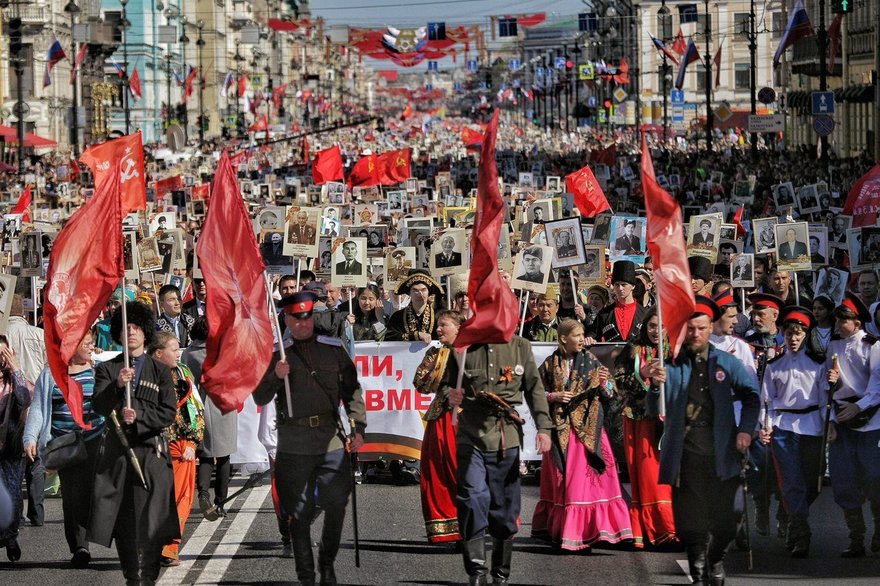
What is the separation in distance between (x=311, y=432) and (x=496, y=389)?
1.04 meters

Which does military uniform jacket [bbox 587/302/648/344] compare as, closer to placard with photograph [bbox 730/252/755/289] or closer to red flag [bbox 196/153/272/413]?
placard with photograph [bbox 730/252/755/289]

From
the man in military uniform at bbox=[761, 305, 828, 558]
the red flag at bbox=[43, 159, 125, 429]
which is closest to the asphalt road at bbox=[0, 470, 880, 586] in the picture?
the man in military uniform at bbox=[761, 305, 828, 558]

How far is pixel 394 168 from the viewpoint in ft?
129

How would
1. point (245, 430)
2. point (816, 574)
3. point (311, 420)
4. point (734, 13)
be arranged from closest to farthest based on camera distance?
point (311, 420) < point (816, 574) < point (245, 430) < point (734, 13)

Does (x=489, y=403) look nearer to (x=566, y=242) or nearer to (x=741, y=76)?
(x=566, y=242)

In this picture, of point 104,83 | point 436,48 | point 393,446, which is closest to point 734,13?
point 436,48

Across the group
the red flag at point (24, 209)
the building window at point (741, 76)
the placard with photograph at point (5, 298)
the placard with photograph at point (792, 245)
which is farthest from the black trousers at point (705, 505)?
the building window at point (741, 76)

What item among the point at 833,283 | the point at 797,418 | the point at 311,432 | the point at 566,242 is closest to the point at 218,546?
the point at 311,432

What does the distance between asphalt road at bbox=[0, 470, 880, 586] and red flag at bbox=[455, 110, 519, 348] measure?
1373 mm

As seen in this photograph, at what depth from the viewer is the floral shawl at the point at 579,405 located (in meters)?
9.82

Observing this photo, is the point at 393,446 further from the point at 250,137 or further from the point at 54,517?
the point at 250,137

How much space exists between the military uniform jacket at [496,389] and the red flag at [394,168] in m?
30.0

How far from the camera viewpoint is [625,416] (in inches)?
392

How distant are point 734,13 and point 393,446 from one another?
97.8 meters
